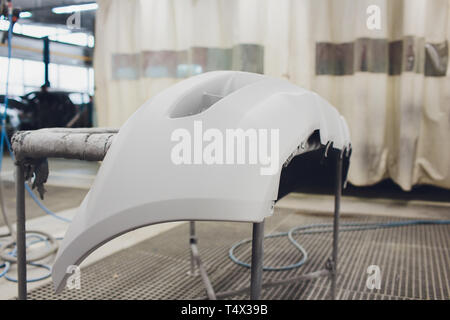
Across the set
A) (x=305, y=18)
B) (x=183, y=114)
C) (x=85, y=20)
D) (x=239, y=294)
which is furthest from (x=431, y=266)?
(x=85, y=20)

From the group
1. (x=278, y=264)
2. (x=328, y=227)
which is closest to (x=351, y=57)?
(x=328, y=227)

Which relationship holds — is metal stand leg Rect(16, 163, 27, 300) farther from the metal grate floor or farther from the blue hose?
the blue hose

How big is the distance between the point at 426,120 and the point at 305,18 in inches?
38.0

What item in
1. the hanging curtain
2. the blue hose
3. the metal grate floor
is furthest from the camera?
the hanging curtain

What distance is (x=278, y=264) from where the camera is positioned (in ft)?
4.63

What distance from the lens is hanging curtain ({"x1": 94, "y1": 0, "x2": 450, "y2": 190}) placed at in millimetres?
2180

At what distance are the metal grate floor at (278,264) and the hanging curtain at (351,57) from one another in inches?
21.6

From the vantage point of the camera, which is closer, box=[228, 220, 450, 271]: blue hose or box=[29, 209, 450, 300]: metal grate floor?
box=[29, 209, 450, 300]: metal grate floor

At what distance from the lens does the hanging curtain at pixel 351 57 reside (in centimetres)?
218

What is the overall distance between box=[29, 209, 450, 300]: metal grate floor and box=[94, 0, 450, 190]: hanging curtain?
21.6 inches

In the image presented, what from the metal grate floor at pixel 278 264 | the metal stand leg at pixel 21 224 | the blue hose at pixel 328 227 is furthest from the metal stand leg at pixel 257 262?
the blue hose at pixel 328 227

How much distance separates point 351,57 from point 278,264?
4.96ft

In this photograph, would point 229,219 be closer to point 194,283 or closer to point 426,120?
point 194,283

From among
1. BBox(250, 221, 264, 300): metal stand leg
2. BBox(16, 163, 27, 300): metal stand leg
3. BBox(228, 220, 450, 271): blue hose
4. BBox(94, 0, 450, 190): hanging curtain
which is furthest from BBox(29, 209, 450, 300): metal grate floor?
BBox(250, 221, 264, 300): metal stand leg
